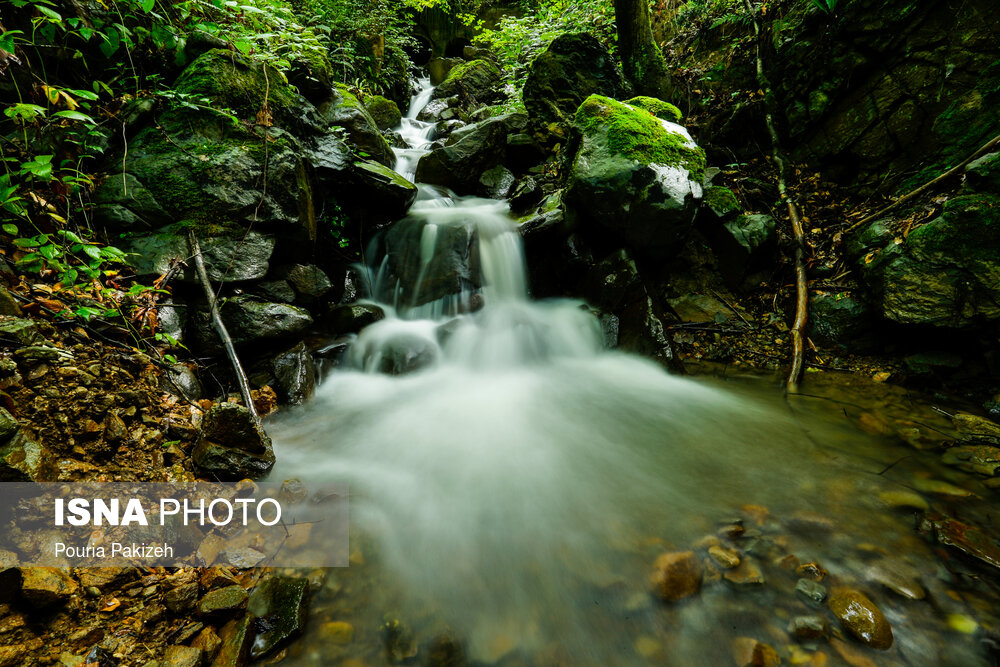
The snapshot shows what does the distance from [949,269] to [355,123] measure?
25.7ft

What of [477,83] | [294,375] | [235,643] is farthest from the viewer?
[477,83]

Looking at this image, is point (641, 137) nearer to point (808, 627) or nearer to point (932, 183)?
point (932, 183)

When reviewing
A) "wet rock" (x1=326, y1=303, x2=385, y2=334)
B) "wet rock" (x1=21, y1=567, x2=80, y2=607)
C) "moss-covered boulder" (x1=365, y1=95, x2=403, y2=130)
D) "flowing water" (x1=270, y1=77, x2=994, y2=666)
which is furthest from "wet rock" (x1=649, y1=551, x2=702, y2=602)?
"moss-covered boulder" (x1=365, y1=95, x2=403, y2=130)

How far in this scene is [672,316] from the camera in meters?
5.03

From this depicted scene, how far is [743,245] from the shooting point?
4.86m

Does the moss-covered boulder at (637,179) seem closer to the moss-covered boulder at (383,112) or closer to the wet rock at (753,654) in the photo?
the wet rock at (753,654)

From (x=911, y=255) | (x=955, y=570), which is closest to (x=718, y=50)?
(x=911, y=255)

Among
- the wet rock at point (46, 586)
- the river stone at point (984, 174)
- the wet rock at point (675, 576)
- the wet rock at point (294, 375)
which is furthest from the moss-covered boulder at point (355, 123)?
the river stone at point (984, 174)

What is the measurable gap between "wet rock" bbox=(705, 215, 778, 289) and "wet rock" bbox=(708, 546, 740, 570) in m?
4.03

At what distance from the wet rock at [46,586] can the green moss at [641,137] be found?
5447 millimetres

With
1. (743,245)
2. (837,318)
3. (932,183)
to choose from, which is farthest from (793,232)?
(837,318)

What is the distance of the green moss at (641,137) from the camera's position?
4.52 m

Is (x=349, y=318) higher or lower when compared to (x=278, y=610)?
higher

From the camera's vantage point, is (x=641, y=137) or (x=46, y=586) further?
(x=641, y=137)
